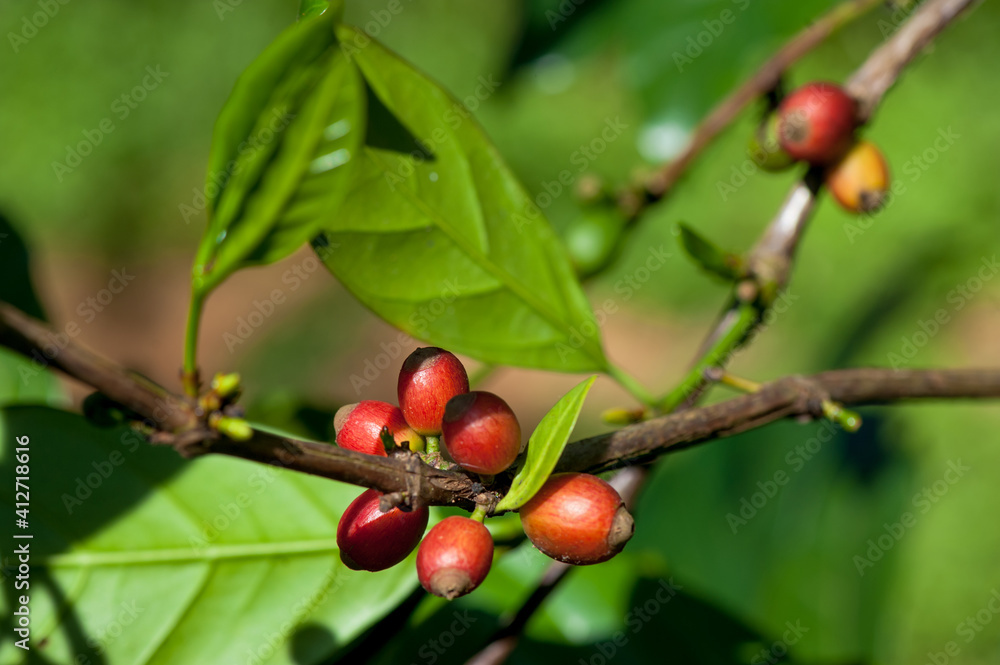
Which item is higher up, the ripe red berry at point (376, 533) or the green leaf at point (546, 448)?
the green leaf at point (546, 448)

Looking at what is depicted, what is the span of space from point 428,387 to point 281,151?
320 millimetres

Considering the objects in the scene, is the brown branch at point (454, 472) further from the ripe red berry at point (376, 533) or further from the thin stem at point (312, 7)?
the thin stem at point (312, 7)

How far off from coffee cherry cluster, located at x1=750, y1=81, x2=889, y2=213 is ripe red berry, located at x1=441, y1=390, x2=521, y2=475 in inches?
38.7

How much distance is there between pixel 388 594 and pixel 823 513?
1365 mm

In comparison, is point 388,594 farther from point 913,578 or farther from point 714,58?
point 913,578

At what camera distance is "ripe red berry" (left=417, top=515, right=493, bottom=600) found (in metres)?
0.89

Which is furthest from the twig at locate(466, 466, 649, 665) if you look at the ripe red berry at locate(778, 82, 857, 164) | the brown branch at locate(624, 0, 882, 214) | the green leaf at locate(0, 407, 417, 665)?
the brown branch at locate(624, 0, 882, 214)

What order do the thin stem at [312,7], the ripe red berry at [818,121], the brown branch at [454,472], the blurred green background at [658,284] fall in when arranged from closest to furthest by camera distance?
the brown branch at [454,472], the thin stem at [312,7], the ripe red berry at [818,121], the blurred green background at [658,284]

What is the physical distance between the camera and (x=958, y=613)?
13.2 feet

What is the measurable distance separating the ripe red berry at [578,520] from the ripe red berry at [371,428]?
20cm

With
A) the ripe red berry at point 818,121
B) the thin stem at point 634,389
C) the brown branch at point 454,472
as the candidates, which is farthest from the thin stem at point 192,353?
the ripe red berry at point 818,121

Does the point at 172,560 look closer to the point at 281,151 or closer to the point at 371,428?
the point at 371,428

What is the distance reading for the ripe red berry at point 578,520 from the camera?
0.92 m

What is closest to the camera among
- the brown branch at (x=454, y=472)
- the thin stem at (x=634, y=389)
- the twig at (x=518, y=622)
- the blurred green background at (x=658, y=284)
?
the brown branch at (x=454, y=472)
